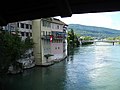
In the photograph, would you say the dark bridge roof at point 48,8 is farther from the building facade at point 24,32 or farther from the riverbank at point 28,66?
the building facade at point 24,32

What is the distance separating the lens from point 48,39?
95.2ft

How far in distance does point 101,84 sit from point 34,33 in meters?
11.5

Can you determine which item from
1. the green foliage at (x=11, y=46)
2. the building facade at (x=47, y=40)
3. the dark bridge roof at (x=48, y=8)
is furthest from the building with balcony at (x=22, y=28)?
the dark bridge roof at (x=48, y=8)

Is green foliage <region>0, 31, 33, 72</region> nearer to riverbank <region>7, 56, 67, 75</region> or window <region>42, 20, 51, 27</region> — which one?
riverbank <region>7, 56, 67, 75</region>

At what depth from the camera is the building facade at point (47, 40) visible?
88.3 ft

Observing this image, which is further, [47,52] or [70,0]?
[47,52]

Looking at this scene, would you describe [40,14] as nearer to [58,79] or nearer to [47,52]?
[58,79]

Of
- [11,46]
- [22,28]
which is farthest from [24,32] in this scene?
[11,46]

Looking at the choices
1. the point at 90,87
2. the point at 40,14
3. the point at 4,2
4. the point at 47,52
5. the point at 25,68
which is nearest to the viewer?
the point at 4,2

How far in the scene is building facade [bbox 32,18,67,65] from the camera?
2691 centimetres

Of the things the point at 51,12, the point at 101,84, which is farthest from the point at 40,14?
the point at 101,84

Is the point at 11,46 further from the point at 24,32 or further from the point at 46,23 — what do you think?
the point at 46,23

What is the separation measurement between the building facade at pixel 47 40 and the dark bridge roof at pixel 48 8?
1935cm

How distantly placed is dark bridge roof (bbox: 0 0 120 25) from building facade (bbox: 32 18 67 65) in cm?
1935
